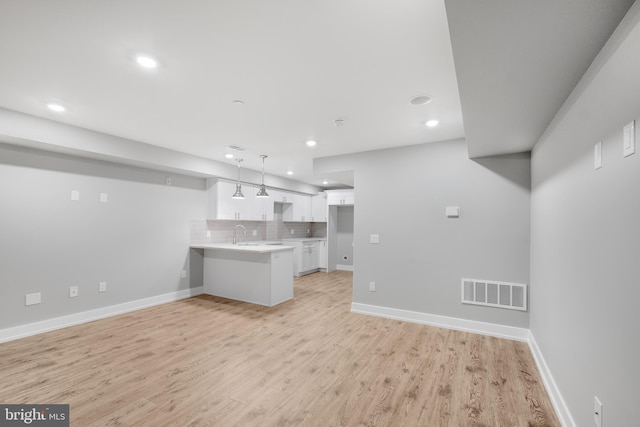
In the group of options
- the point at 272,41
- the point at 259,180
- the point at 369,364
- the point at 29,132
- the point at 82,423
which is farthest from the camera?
the point at 259,180

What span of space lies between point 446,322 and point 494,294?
0.70 metres

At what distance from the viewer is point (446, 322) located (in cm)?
367

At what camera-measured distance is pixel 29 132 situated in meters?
3.01

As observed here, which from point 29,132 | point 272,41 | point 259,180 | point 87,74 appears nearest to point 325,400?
point 272,41

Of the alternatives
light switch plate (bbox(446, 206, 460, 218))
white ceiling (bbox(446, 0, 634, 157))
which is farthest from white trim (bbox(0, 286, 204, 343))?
white ceiling (bbox(446, 0, 634, 157))

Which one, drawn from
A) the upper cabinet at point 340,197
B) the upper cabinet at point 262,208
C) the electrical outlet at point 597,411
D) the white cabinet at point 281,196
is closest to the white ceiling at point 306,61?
the electrical outlet at point 597,411

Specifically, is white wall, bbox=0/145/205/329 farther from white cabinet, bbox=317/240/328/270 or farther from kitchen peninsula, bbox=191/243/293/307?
white cabinet, bbox=317/240/328/270

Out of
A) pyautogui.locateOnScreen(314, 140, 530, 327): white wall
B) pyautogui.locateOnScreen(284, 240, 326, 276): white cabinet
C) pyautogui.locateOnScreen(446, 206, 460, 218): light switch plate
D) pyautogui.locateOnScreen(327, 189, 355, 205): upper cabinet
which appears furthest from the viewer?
pyautogui.locateOnScreen(327, 189, 355, 205): upper cabinet

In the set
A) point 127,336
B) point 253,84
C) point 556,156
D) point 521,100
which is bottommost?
point 127,336

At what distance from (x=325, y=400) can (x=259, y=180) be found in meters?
4.87

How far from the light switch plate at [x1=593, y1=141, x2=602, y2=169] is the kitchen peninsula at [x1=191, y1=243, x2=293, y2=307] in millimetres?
3756

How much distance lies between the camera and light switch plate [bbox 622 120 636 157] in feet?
3.63

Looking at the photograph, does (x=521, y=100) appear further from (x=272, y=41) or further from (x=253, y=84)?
(x=253, y=84)

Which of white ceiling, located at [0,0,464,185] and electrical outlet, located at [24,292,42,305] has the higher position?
white ceiling, located at [0,0,464,185]
